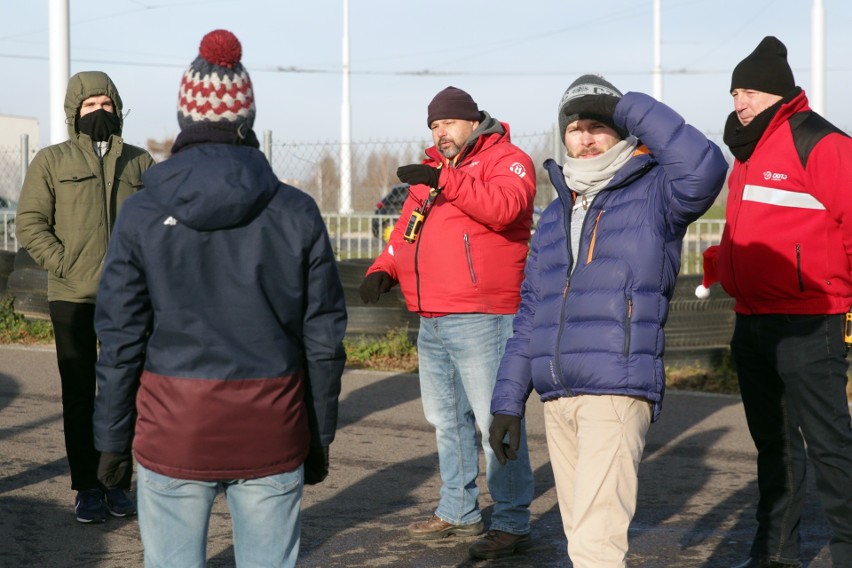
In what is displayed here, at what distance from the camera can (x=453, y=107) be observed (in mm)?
5121

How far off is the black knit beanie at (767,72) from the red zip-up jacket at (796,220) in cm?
8

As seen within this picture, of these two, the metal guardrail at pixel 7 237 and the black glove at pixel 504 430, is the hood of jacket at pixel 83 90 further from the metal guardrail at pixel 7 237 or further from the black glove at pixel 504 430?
the metal guardrail at pixel 7 237

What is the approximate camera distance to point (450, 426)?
523 cm

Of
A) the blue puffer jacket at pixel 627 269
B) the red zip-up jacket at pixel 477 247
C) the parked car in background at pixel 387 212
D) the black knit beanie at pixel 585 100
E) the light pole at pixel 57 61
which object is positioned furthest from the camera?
the parked car in background at pixel 387 212

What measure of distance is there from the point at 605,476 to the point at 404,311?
6.53 m

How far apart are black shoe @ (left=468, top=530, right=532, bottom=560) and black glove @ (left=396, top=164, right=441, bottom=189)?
1.50 meters

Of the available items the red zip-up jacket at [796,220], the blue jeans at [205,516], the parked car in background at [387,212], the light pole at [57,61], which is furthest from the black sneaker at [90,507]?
the light pole at [57,61]

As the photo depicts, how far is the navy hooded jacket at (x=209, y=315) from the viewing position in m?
2.85

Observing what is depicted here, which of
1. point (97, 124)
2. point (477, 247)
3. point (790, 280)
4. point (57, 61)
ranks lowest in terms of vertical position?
point (790, 280)

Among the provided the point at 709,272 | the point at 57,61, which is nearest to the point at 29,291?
the point at 57,61

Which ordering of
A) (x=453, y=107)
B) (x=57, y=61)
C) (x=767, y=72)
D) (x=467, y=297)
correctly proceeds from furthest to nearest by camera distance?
(x=57, y=61) < (x=453, y=107) < (x=467, y=297) < (x=767, y=72)

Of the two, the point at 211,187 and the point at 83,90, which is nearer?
the point at 211,187

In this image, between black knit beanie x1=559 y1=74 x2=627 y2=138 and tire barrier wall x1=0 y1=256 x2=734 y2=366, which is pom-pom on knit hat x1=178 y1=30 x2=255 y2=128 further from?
tire barrier wall x1=0 y1=256 x2=734 y2=366

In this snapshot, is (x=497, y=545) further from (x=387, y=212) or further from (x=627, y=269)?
(x=387, y=212)
